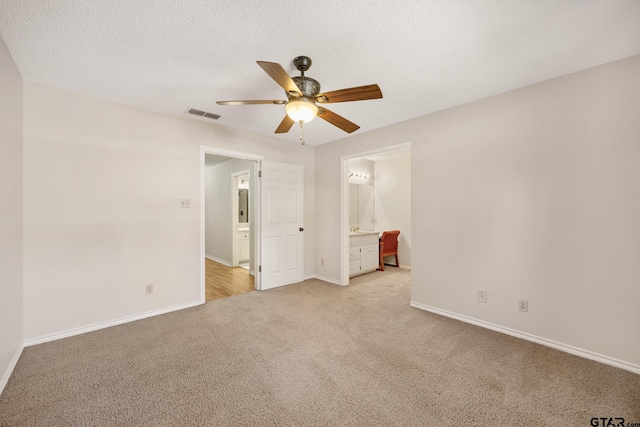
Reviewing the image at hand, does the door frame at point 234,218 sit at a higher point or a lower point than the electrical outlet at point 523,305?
higher

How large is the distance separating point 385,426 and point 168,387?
151 centimetres

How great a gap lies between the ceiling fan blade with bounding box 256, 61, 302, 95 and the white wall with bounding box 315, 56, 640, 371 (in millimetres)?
2140

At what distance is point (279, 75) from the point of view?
170 cm

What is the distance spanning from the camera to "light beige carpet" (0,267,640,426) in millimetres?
1595

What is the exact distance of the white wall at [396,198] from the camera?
239 inches

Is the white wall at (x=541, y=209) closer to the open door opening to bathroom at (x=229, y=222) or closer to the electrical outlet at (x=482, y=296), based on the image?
the electrical outlet at (x=482, y=296)

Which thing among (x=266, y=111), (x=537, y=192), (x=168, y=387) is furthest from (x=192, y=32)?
(x=537, y=192)

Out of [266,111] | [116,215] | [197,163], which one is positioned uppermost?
[266,111]

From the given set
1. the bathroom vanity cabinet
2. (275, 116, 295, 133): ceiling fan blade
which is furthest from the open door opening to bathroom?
(275, 116, 295, 133): ceiling fan blade

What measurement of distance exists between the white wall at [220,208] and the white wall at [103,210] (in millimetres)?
2090

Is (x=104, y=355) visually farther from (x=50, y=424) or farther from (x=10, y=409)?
(x=50, y=424)

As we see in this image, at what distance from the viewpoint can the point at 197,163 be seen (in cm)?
348

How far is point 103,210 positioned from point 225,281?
7.76 feet

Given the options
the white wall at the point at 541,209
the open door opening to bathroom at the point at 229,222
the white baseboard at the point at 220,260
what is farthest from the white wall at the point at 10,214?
the white wall at the point at 541,209
